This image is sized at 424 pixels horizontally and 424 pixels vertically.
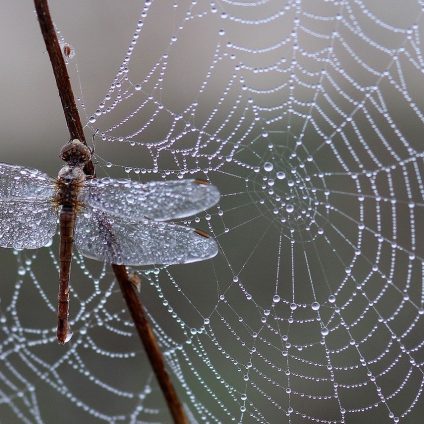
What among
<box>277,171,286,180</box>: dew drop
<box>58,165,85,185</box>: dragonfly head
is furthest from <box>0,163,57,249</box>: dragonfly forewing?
<box>277,171,286,180</box>: dew drop

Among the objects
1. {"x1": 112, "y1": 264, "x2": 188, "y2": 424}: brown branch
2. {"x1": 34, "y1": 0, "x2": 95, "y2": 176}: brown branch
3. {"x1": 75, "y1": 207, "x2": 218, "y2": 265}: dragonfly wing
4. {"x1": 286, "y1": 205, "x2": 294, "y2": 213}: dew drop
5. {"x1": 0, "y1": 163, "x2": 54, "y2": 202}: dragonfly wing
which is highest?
{"x1": 286, "y1": 205, "x2": 294, "y2": 213}: dew drop

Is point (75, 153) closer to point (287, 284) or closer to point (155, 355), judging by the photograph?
point (155, 355)

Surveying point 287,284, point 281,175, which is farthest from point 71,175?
point 287,284

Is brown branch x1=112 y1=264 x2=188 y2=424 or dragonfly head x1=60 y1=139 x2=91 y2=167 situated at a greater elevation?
dragonfly head x1=60 y1=139 x2=91 y2=167

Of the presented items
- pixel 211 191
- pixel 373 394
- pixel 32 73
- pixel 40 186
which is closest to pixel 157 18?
pixel 32 73

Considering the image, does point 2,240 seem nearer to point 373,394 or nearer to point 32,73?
point 373,394

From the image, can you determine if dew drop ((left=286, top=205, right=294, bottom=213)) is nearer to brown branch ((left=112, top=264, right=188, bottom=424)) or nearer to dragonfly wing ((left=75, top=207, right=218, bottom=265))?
dragonfly wing ((left=75, top=207, right=218, bottom=265))

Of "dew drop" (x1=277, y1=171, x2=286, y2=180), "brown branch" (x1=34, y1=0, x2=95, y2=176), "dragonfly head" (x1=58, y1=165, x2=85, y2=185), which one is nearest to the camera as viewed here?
"brown branch" (x1=34, y1=0, x2=95, y2=176)
